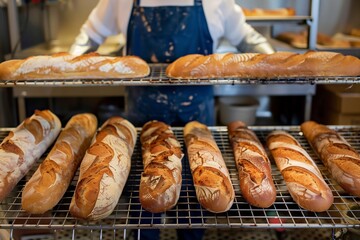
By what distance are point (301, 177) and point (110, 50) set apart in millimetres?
1781

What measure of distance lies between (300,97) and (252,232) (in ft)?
2.94

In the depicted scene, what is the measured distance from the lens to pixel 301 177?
1.30 metres

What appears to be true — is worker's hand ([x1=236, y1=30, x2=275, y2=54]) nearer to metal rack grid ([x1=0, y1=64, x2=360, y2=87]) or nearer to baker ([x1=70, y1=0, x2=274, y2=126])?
baker ([x1=70, y1=0, x2=274, y2=126])

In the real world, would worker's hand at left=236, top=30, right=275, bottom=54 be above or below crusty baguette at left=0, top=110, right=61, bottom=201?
above

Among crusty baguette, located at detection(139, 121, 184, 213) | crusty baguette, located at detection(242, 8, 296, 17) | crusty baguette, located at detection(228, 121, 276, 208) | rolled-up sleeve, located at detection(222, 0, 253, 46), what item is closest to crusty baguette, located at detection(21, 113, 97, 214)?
crusty baguette, located at detection(139, 121, 184, 213)

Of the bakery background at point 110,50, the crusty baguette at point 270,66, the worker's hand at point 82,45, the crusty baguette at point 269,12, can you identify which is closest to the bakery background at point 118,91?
the bakery background at point 110,50

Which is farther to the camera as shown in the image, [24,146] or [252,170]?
[24,146]

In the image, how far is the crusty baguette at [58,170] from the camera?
47.9 inches

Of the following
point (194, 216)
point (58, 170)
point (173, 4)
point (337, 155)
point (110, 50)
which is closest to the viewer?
point (194, 216)

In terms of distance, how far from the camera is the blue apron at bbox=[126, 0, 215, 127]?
1.97m

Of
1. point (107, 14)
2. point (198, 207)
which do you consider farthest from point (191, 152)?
point (107, 14)

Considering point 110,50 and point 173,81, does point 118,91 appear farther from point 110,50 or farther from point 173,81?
point 173,81

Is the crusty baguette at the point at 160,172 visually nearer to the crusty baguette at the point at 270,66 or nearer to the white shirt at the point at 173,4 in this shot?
the crusty baguette at the point at 270,66

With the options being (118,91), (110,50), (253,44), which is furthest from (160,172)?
(110,50)
